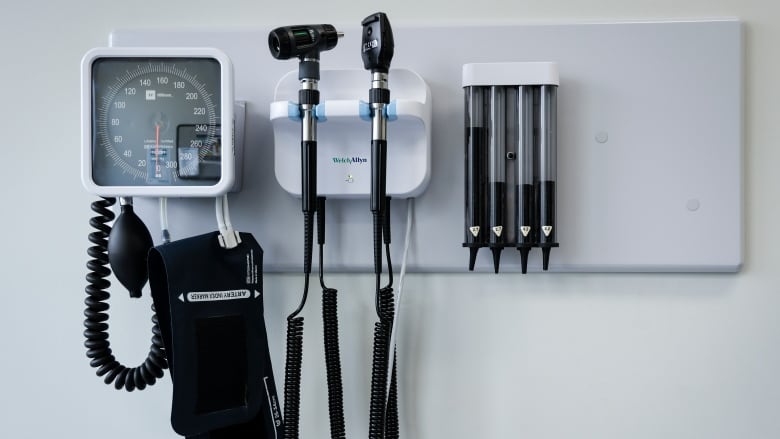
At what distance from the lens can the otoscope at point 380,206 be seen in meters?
0.74

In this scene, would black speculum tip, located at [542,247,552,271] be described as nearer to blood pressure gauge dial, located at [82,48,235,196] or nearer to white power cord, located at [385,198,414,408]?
white power cord, located at [385,198,414,408]

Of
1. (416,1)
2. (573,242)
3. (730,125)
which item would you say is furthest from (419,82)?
(730,125)

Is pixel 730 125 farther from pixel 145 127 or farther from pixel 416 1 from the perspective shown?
pixel 145 127

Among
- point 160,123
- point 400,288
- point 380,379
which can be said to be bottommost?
point 380,379

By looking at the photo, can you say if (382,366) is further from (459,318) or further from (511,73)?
(511,73)

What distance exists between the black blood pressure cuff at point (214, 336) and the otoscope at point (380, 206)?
0.13 m

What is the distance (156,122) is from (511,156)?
44cm

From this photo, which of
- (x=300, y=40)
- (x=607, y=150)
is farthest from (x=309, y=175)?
(x=607, y=150)

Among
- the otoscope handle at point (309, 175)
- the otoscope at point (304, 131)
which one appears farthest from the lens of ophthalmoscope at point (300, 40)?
the otoscope handle at point (309, 175)

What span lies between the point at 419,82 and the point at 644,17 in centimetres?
32

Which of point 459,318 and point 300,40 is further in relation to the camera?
point 459,318

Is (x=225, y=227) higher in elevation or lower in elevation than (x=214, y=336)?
higher

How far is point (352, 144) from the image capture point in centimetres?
81

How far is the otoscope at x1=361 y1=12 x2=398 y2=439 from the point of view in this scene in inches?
29.1
